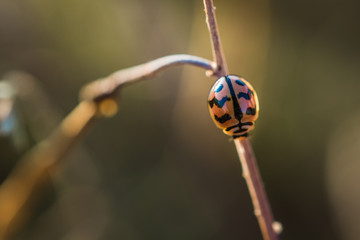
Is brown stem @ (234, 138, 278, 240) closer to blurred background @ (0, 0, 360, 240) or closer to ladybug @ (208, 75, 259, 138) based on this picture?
ladybug @ (208, 75, 259, 138)

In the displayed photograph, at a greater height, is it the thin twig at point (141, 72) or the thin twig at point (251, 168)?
the thin twig at point (141, 72)

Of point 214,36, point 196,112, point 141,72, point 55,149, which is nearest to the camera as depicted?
point 214,36

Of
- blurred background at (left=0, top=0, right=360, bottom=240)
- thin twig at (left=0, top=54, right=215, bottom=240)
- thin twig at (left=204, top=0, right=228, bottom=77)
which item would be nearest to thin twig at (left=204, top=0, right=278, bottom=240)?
thin twig at (left=204, top=0, right=228, bottom=77)

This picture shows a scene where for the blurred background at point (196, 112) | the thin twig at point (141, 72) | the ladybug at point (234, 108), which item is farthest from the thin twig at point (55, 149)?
the blurred background at point (196, 112)

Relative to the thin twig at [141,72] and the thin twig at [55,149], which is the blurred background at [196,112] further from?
the thin twig at [141,72]

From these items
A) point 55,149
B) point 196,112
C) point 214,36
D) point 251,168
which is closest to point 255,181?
point 251,168

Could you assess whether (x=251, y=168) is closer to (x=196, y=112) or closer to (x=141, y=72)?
(x=141, y=72)
